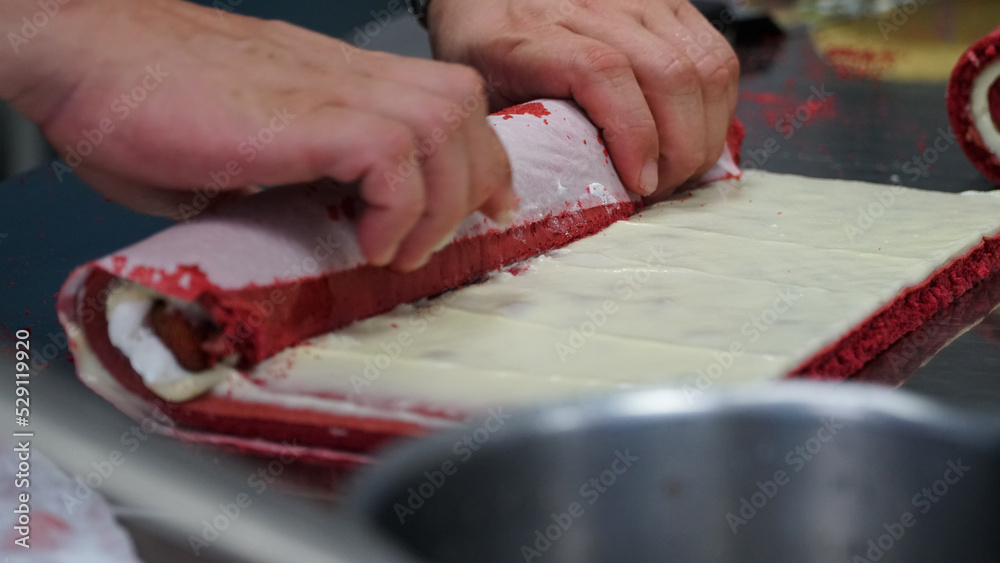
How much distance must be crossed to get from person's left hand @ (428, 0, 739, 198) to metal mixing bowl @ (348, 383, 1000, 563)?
946 millimetres

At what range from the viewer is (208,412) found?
0.98m

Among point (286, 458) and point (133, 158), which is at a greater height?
point (133, 158)

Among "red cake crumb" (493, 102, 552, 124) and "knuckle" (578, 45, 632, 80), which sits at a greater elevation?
"knuckle" (578, 45, 632, 80)

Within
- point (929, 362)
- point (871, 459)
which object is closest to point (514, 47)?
point (929, 362)

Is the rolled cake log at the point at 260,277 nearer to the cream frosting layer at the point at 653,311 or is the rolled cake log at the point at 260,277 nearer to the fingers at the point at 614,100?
the cream frosting layer at the point at 653,311

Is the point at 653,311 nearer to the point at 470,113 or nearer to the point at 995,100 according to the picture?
the point at 470,113

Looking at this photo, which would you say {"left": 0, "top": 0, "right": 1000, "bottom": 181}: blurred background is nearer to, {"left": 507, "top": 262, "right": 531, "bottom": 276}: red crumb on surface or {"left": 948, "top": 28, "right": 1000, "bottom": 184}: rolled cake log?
{"left": 948, "top": 28, "right": 1000, "bottom": 184}: rolled cake log

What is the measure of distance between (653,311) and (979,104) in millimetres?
1040

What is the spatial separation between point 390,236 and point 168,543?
623 millimetres

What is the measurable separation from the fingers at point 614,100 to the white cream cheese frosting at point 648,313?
0.08m

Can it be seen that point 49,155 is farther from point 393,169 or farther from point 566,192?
point 393,169

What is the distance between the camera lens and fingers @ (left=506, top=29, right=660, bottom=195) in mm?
1603

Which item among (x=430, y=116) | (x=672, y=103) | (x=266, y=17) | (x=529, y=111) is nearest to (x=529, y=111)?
(x=529, y=111)

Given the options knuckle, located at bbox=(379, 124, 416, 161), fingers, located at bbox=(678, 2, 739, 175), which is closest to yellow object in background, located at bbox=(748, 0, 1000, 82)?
fingers, located at bbox=(678, 2, 739, 175)
